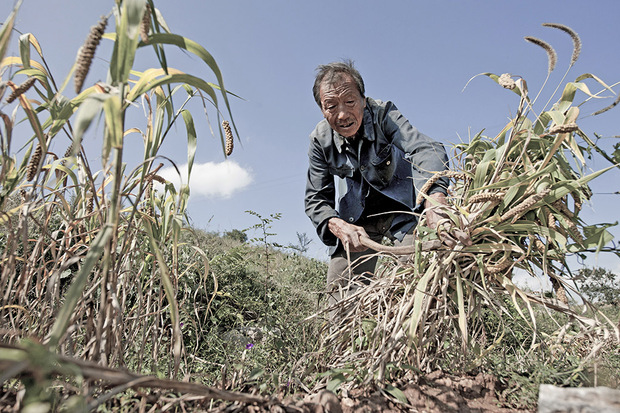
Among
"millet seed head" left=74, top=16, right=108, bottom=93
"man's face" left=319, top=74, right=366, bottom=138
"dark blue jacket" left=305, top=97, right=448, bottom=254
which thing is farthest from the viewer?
"dark blue jacket" left=305, top=97, right=448, bottom=254

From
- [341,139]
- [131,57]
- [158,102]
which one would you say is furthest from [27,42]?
Result: [341,139]

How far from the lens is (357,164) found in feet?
9.66

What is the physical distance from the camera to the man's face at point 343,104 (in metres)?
2.58

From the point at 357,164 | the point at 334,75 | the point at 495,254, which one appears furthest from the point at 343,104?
the point at 495,254

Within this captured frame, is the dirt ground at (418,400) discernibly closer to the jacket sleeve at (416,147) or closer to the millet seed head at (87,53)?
the millet seed head at (87,53)

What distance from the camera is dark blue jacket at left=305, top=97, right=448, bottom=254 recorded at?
2744 millimetres

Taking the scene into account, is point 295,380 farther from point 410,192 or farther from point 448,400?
point 410,192

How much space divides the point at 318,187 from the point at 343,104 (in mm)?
723

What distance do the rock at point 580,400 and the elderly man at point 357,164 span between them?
158cm

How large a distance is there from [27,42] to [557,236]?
1.70 m

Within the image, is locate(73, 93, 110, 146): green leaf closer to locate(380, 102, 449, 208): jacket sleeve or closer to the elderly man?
locate(380, 102, 449, 208): jacket sleeve

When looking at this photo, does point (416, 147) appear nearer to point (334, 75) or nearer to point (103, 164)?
point (334, 75)

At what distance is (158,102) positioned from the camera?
50.9 inches

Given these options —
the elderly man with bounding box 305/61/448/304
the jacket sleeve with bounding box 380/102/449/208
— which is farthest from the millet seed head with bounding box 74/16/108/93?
the elderly man with bounding box 305/61/448/304
